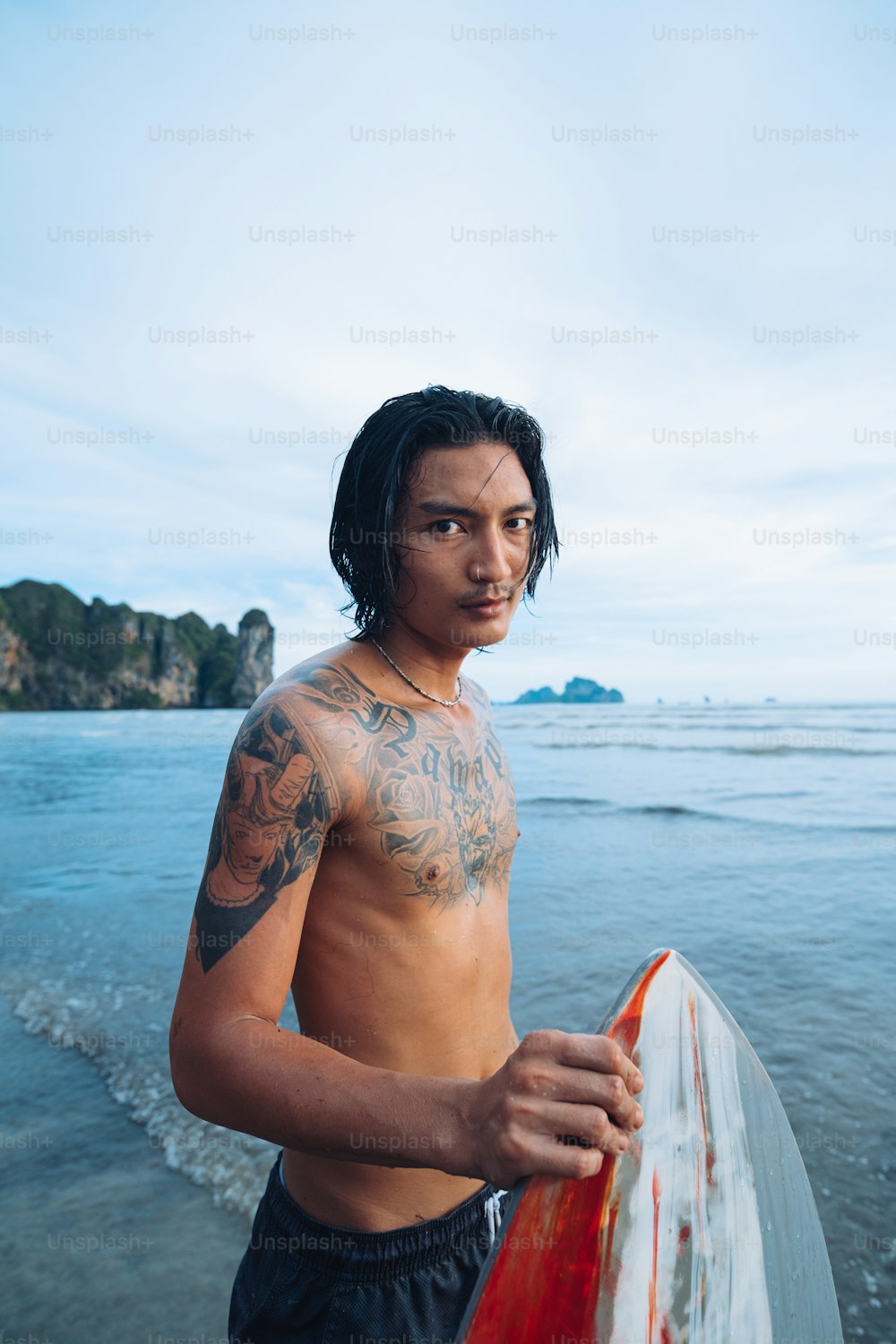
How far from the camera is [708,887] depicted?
24.1 ft

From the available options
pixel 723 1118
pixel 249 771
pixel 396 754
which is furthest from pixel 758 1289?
pixel 249 771

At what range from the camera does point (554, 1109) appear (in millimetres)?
882

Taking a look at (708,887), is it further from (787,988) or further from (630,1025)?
(630,1025)

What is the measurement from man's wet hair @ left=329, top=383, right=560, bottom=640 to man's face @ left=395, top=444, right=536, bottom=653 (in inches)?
1.1

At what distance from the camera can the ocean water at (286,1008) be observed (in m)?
2.78

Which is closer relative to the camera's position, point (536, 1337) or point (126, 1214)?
point (536, 1337)

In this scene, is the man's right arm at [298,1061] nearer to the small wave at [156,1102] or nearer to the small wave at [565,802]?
the small wave at [156,1102]

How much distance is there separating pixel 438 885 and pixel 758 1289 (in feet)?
2.74

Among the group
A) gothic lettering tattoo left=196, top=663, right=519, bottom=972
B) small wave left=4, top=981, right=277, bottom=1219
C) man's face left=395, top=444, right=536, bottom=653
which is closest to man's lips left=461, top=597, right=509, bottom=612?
man's face left=395, top=444, right=536, bottom=653

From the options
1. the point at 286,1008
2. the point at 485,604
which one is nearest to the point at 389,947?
the point at 485,604

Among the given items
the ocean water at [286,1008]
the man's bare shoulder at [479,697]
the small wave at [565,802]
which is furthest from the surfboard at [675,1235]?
the small wave at [565,802]

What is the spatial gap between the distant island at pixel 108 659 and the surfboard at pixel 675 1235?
81.8 m

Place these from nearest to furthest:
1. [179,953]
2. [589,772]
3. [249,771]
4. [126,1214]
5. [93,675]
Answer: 1. [249,771]
2. [126,1214]
3. [179,953]
4. [589,772]
5. [93,675]

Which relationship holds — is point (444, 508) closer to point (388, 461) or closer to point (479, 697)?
point (388, 461)
